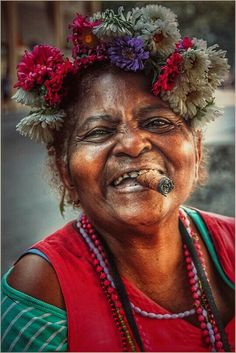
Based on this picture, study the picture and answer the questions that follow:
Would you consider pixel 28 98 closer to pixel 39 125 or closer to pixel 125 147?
pixel 39 125

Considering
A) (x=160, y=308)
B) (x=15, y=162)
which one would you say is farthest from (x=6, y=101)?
(x=160, y=308)

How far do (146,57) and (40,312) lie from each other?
0.77 meters

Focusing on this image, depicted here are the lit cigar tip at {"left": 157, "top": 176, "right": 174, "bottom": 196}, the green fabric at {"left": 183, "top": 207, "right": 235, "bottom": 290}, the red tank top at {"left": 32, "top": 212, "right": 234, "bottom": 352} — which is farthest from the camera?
the green fabric at {"left": 183, "top": 207, "right": 235, "bottom": 290}

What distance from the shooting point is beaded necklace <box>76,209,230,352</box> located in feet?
4.68

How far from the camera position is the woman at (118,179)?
138 cm

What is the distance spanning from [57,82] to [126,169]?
0.31m

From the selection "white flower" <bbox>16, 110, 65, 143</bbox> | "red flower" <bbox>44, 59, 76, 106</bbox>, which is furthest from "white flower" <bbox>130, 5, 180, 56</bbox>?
"white flower" <bbox>16, 110, 65, 143</bbox>

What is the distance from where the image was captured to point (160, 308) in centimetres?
147

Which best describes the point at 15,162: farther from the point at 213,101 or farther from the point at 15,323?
the point at 213,101

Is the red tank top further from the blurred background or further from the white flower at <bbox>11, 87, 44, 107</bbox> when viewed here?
the white flower at <bbox>11, 87, 44, 107</bbox>

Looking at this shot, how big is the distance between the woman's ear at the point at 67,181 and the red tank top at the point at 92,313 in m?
0.11

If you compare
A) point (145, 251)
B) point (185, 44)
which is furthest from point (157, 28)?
point (145, 251)

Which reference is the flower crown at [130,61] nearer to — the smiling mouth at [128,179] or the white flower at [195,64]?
the white flower at [195,64]

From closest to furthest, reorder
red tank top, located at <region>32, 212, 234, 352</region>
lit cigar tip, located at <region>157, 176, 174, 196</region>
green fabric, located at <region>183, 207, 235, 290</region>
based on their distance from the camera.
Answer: lit cigar tip, located at <region>157, 176, 174, 196</region>
red tank top, located at <region>32, 212, 234, 352</region>
green fabric, located at <region>183, 207, 235, 290</region>
